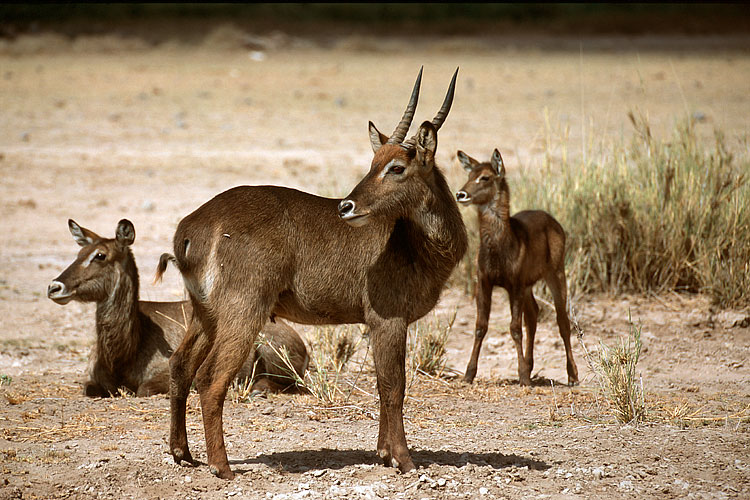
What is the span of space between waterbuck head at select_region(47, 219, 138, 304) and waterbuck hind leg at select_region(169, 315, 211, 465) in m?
2.07

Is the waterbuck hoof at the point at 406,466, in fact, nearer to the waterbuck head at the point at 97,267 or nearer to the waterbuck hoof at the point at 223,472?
the waterbuck hoof at the point at 223,472

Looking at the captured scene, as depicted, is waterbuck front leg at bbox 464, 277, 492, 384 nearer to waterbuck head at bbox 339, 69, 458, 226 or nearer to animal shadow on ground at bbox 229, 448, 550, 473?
animal shadow on ground at bbox 229, 448, 550, 473

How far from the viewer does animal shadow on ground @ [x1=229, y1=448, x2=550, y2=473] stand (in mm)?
5801

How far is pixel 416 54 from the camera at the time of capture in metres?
25.7

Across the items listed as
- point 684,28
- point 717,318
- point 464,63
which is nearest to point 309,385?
point 717,318

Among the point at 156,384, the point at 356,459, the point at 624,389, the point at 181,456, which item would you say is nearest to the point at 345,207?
the point at 356,459

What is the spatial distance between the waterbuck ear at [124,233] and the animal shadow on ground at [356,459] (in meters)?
2.39

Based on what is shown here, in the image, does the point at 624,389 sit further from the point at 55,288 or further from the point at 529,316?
the point at 55,288

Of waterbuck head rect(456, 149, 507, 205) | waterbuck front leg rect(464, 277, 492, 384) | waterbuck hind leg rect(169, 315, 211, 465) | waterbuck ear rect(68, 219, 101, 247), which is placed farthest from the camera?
waterbuck head rect(456, 149, 507, 205)

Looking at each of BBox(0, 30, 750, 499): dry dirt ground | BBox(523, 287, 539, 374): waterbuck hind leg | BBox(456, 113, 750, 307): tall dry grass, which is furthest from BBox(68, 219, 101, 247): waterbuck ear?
BBox(456, 113, 750, 307): tall dry grass

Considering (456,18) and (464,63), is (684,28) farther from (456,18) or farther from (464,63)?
(464,63)

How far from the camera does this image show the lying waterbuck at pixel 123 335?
7609mm

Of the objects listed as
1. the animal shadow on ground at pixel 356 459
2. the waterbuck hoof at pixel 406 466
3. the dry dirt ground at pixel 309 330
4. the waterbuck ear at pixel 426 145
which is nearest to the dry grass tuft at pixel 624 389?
the dry dirt ground at pixel 309 330

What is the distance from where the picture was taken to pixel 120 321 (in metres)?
7.70
